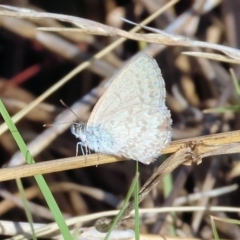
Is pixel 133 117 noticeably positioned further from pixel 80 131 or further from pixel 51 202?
pixel 51 202

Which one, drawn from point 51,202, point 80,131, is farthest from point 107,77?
point 51,202

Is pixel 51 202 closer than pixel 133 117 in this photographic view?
Yes

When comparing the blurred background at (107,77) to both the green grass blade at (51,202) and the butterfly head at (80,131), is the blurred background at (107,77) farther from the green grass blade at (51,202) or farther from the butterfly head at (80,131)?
the green grass blade at (51,202)

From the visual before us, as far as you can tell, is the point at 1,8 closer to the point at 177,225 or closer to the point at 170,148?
the point at 170,148

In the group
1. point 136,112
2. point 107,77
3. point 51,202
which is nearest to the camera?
point 51,202

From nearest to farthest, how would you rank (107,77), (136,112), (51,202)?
(51,202)
(136,112)
(107,77)

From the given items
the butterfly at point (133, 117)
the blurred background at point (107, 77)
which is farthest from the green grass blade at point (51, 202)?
the blurred background at point (107, 77)

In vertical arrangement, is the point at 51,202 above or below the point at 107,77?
below

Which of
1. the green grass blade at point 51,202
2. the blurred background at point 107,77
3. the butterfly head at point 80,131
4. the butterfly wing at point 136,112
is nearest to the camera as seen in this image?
the green grass blade at point 51,202
